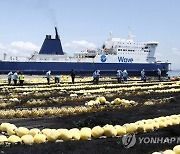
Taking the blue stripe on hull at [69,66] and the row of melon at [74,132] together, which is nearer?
the row of melon at [74,132]

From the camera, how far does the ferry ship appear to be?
6150cm

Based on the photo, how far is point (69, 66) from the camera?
208ft

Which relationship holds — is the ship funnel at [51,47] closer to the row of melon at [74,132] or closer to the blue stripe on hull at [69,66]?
the blue stripe on hull at [69,66]

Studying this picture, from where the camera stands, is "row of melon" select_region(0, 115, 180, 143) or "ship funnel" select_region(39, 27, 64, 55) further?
"ship funnel" select_region(39, 27, 64, 55)

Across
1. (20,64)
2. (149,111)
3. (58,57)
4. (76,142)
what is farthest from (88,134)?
(58,57)

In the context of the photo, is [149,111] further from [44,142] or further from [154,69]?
[154,69]

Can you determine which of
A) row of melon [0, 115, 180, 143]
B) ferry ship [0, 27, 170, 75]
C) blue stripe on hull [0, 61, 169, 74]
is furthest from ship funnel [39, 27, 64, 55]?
row of melon [0, 115, 180, 143]

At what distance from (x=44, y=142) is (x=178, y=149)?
12.4 ft

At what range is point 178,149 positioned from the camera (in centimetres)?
769

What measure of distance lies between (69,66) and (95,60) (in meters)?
6.03

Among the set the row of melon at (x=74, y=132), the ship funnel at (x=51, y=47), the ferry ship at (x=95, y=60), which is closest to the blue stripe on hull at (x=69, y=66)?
the ferry ship at (x=95, y=60)

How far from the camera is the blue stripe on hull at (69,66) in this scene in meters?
59.6

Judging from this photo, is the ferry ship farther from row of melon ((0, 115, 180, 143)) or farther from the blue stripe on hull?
row of melon ((0, 115, 180, 143))

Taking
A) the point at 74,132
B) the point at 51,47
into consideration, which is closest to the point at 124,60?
the point at 51,47
